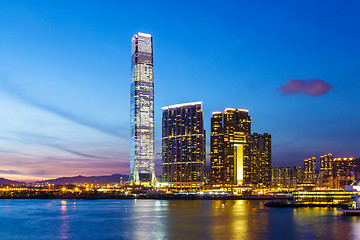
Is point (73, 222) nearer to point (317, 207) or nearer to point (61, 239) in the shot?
point (61, 239)

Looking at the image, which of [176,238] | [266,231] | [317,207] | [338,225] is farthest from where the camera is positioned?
[317,207]

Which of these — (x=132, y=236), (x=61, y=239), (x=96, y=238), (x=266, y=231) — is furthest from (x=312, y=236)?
(x=61, y=239)

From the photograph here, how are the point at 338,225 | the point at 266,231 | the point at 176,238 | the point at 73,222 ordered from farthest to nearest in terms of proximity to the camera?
the point at 73,222 → the point at 338,225 → the point at 266,231 → the point at 176,238

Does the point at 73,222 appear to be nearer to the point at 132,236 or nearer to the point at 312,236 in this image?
the point at 132,236

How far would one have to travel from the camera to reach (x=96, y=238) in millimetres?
71812

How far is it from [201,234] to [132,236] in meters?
12.1

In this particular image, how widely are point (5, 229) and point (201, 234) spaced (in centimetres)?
4282

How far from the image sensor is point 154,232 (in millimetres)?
77438

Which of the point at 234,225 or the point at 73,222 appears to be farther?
the point at 73,222

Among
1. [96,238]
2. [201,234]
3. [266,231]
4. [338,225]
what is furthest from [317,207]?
[96,238]

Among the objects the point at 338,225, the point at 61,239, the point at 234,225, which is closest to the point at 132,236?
the point at 61,239

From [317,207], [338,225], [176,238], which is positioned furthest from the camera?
[317,207]

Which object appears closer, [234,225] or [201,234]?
[201,234]

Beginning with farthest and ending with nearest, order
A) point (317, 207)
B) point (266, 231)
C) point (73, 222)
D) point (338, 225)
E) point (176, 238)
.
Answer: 1. point (317, 207)
2. point (73, 222)
3. point (338, 225)
4. point (266, 231)
5. point (176, 238)
